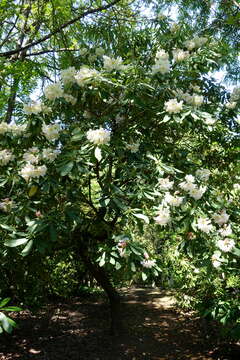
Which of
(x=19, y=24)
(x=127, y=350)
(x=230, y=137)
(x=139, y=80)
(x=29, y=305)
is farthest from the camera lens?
(x=19, y=24)

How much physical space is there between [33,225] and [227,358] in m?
2.97

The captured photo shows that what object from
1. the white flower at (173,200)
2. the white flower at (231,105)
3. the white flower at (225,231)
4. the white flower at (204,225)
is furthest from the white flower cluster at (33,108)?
the white flower at (231,105)

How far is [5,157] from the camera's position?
2.97 metres

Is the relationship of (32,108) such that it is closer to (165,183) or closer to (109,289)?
(165,183)

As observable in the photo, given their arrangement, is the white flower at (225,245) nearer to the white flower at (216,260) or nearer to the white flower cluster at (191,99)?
the white flower at (216,260)

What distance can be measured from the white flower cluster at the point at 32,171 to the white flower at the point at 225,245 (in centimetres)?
138

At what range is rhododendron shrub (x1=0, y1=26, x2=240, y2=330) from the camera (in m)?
2.54

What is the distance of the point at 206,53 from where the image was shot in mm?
3477

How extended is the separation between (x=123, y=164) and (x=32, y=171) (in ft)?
2.43

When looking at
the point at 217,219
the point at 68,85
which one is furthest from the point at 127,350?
the point at 68,85

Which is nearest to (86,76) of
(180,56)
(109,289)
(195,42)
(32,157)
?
(32,157)

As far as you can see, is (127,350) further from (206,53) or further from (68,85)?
(206,53)

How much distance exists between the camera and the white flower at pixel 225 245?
244 cm

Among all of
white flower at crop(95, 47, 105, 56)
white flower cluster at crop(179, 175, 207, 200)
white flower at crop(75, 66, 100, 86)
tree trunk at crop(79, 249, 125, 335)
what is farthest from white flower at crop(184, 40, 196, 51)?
tree trunk at crop(79, 249, 125, 335)
